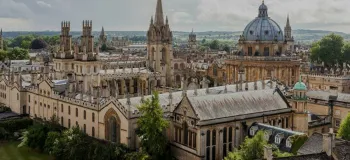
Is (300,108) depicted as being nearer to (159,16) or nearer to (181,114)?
(181,114)

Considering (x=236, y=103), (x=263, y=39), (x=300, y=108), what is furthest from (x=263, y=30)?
(x=236, y=103)

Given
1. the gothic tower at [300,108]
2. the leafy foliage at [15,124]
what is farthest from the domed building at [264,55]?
the leafy foliage at [15,124]

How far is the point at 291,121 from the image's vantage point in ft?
167

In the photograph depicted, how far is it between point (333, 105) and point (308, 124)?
650 centimetres

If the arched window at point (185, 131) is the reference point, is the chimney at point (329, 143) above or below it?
above

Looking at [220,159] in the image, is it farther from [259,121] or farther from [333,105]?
[333,105]

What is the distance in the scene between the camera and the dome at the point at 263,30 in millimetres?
81062

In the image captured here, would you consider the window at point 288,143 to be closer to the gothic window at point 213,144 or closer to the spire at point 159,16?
the gothic window at point 213,144

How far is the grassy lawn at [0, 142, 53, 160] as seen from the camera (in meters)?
53.0

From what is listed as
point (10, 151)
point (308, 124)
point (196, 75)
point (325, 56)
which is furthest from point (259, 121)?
point (325, 56)

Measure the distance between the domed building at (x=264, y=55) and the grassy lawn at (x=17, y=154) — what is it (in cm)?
3681

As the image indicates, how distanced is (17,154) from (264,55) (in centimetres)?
4356

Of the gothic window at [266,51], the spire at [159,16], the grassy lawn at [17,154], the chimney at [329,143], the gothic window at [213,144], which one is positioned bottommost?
the grassy lawn at [17,154]

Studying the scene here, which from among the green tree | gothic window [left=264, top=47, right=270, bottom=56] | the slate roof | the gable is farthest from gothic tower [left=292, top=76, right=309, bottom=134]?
the green tree
